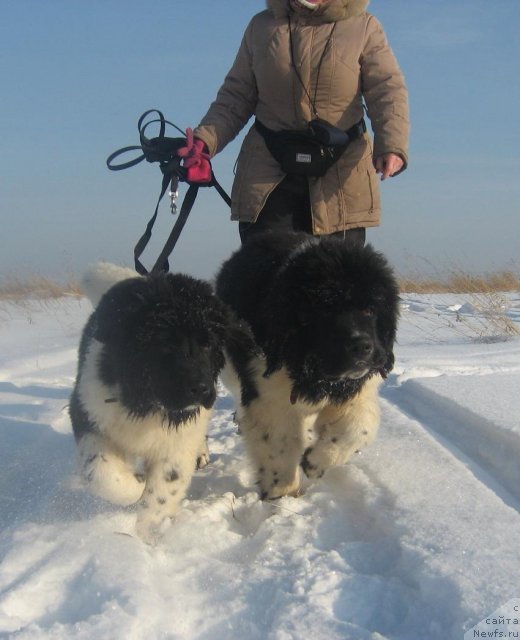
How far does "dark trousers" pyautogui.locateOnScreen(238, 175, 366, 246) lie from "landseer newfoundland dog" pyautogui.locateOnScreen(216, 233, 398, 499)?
23.0 inches

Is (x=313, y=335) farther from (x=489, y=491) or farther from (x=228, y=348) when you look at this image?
(x=489, y=491)

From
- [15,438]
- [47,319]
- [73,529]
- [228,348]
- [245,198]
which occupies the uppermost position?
[245,198]

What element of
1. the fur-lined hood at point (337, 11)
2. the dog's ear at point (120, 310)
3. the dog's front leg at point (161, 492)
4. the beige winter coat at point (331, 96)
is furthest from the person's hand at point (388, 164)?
the dog's front leg at point (161, 492)

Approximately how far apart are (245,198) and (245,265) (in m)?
0.64

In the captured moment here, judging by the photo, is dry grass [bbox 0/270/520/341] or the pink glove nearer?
the pink glove

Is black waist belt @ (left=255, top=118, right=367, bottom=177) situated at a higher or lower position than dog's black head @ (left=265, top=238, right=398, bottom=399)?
higher

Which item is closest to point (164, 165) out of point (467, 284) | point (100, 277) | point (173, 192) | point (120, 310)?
point (173, 192)

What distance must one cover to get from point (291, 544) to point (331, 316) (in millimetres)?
964

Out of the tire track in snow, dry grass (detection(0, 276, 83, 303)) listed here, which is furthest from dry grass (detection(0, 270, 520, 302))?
the tire track in snow

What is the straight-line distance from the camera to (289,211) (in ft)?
13.3

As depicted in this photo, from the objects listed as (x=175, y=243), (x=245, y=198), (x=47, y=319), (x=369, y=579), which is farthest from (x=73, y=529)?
(x=47, y=319)

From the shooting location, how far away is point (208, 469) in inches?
143

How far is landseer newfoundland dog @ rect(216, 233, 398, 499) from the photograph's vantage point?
2930mm

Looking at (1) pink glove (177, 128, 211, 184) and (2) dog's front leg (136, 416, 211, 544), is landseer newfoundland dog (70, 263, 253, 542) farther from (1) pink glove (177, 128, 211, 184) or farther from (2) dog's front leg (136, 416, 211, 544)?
(1) pink glove (177, 128, 211, 184)
